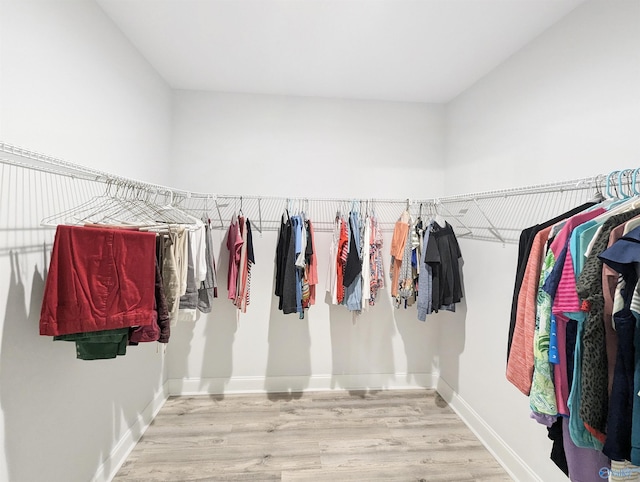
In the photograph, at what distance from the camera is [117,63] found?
6.55 feet

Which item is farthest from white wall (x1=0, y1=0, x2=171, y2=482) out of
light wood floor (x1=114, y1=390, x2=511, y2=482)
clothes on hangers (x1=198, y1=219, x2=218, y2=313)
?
clothes on hangers (x1=198, y1=219, x2=218, y2=313)

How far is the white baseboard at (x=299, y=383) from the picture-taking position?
2896mm

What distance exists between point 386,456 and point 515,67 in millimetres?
2802

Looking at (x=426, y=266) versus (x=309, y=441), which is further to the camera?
(x=426, y=266)

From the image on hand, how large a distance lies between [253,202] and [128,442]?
2019 mm

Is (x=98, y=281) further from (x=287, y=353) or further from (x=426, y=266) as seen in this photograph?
(x=426, y=266)

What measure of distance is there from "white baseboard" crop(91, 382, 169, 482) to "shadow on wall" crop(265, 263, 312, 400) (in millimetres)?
924

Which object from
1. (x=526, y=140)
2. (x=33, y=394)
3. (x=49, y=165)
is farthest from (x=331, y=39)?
(x=33, y=394)

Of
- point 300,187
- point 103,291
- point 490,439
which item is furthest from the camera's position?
point 300,187

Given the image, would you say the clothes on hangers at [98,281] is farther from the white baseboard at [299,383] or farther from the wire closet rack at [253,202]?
the white baseboard at [299,383]

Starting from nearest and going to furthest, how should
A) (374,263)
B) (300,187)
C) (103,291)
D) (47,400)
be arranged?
(103,291), (47,400), (374,263), (300,187)

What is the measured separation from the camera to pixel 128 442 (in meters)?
2.15

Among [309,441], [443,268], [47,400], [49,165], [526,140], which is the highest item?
[526,140]

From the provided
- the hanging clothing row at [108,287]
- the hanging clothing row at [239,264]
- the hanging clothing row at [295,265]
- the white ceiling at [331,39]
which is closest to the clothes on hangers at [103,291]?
the hanging clothing row at [108,287]
